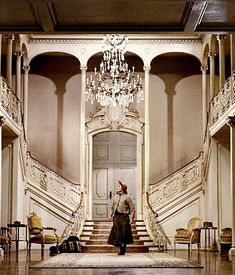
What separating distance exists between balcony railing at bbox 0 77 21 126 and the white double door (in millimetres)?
4091

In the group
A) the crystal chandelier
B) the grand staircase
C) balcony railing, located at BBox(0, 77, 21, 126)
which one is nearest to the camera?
balcony railing, located at BBox(0, 77, 21, 126)

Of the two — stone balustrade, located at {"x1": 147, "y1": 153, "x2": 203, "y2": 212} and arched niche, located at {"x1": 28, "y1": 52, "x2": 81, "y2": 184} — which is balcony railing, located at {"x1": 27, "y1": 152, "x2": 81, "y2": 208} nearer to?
arched niche, located at {"x1": 28, "y1": 52, "x2": 81, "y2": 184}

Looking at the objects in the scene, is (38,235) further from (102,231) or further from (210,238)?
(210,238)

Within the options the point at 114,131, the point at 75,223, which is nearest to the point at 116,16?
the point at 75,223

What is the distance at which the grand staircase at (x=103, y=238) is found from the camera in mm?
17188

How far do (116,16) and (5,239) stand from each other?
30.1 ft

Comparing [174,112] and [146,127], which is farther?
[174,112]

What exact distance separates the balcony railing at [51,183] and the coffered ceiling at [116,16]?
11.9 metres

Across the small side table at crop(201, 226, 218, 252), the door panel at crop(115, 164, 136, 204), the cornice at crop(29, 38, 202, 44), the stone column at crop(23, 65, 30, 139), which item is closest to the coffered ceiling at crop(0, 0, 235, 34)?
the small side table at crop(201, 226, 218, 252)

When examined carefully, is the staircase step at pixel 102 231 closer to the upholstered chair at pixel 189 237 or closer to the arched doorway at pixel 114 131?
the arched doorway at pixel 114 131

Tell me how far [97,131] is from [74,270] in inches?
431

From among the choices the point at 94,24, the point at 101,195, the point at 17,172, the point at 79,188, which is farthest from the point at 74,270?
the point at 101,195

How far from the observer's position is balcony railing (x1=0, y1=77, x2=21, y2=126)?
626 inches

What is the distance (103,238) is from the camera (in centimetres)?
1819
